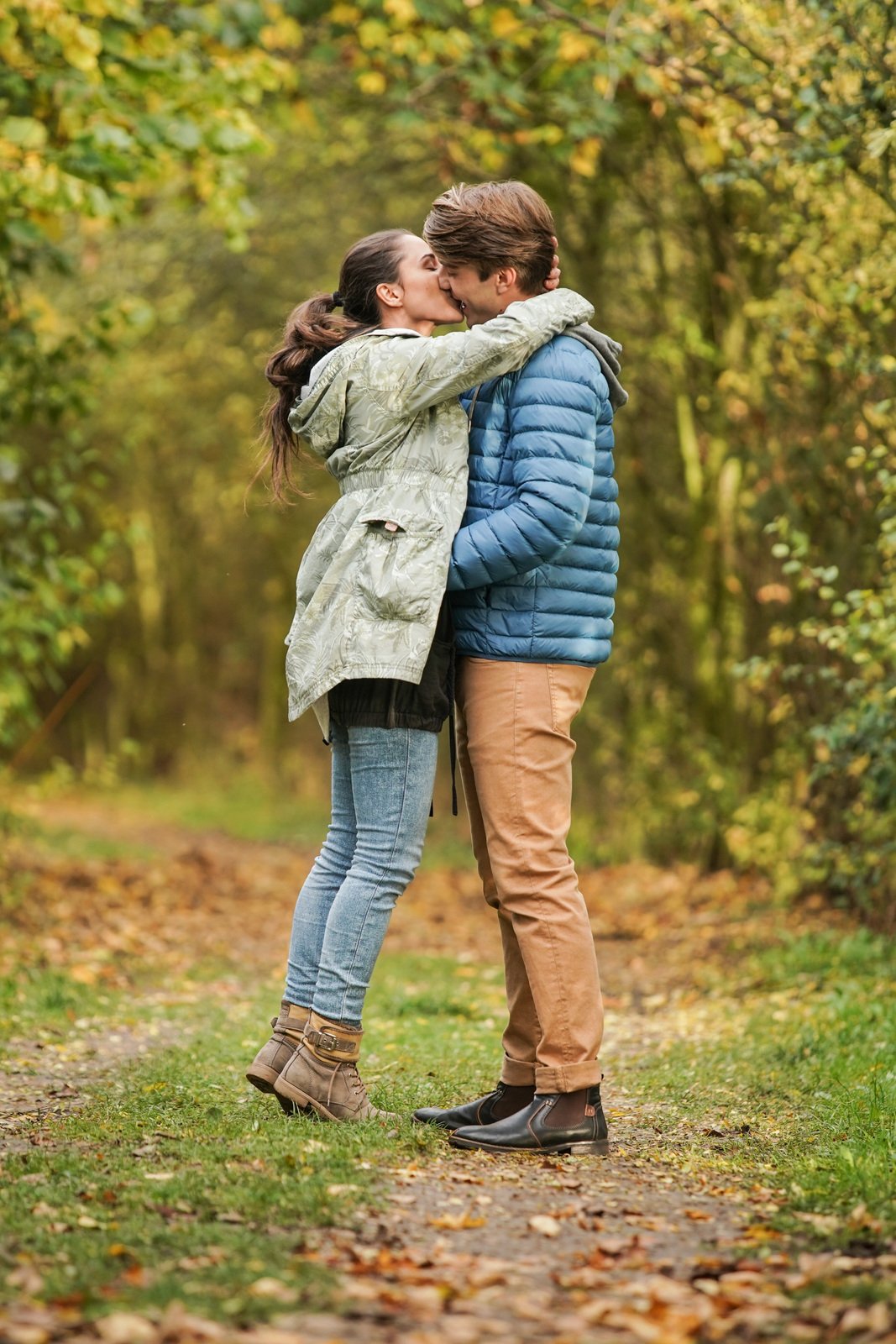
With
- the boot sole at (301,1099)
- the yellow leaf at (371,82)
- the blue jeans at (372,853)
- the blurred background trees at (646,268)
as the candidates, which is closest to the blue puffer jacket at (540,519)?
the blue jeans at (372,853)

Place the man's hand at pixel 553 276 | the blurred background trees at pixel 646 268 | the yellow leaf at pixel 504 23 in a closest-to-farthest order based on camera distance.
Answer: the man's hand at pixel 553 276 < the blurred background trees at pixel 646 268 < the yellow leaf at pixel 504 23

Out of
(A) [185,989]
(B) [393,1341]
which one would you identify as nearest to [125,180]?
(A) [185,989]

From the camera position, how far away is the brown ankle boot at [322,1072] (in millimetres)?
4004

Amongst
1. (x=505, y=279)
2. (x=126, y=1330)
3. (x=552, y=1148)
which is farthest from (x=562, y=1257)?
(x=505, y=279)

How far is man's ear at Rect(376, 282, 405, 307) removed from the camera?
4168 mm

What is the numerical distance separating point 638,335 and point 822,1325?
355 inches

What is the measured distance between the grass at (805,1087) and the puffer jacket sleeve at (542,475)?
1.60 meters

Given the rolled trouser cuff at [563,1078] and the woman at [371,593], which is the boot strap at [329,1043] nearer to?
the woman at [371,593]

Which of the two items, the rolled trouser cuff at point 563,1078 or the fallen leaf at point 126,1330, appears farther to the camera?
the rolled trouser cuff at point 563,1078

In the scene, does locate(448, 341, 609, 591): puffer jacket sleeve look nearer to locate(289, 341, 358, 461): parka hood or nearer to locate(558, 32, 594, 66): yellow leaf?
locate(289, 341, 358, 461): parka hood

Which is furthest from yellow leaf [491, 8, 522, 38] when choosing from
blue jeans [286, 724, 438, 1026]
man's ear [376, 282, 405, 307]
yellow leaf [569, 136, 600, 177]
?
blue jeans [286, 724, 438, 1026]

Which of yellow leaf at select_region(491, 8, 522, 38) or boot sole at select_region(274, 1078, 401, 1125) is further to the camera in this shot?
yellow leaf at select_region(491, 8, 522, 38)

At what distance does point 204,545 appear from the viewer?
20906 mm

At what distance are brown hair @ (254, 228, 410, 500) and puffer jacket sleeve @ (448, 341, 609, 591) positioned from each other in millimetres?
554
